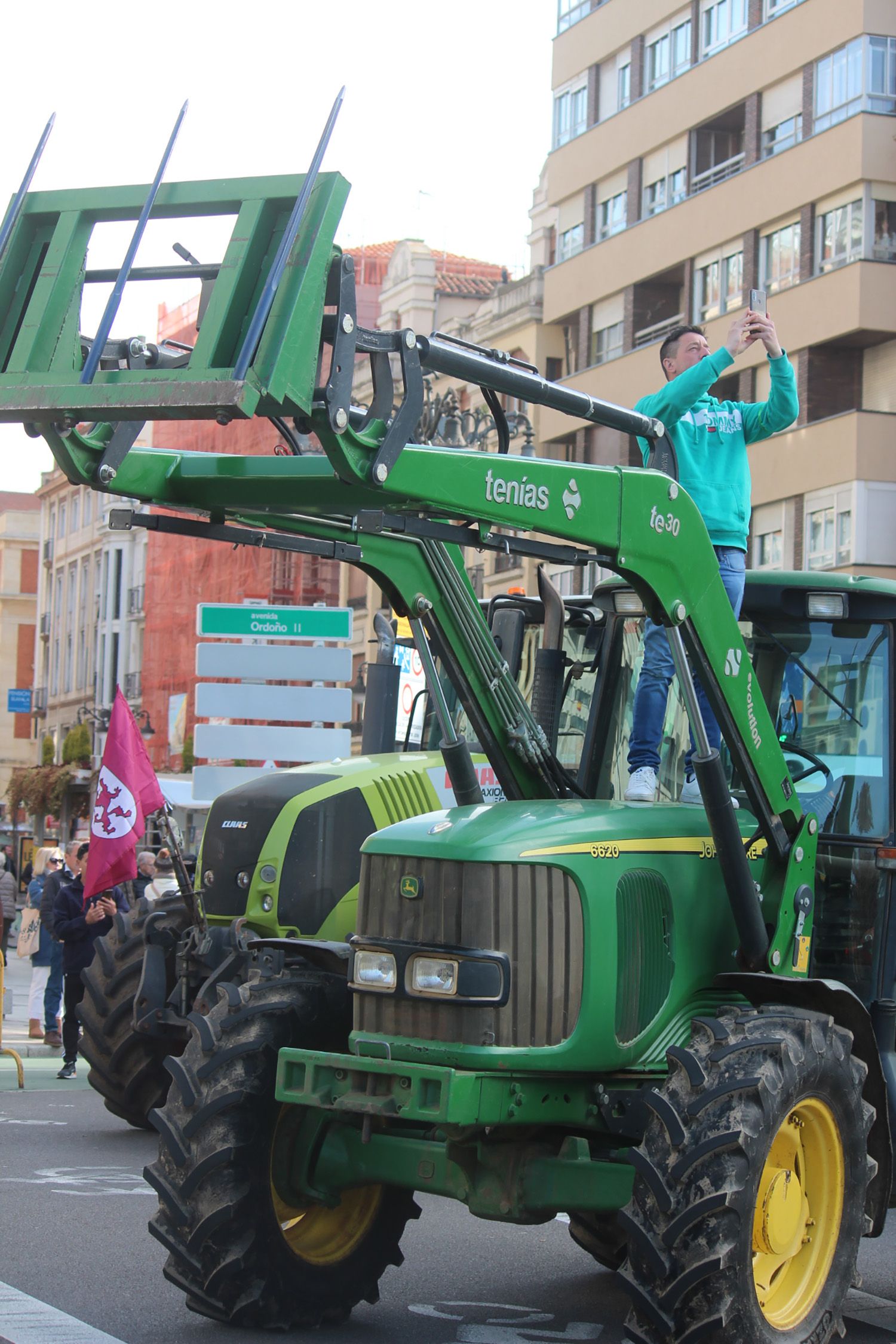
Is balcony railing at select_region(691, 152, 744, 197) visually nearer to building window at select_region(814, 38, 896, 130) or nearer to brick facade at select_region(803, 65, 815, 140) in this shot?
brick facade at select_region(803, 65, 815, 140)

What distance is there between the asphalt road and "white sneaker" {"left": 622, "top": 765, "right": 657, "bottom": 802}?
1.83m

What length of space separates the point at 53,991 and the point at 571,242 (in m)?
28.9

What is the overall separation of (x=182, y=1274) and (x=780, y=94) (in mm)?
33043

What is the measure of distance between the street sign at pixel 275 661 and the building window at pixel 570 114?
986 inches

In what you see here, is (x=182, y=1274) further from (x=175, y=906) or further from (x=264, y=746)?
(x=264, y=746)

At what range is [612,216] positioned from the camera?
138ft

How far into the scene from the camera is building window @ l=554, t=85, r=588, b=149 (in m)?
43.3

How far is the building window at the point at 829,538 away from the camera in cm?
3356

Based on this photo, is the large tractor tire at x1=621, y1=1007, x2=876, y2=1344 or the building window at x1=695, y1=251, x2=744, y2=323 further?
the building window at x1=695, y1=251, x2=744, y2=323

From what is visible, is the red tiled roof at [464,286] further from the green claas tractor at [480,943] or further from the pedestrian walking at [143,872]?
the green claas tractor at [480,943]

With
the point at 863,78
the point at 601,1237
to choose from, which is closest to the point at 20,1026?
the point at 601,1237

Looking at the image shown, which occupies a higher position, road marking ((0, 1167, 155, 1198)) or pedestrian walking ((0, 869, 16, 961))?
pedestrian walking ((0, 869, 16, 961))

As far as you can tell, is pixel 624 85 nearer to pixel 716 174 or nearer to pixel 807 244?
pixel 716 174

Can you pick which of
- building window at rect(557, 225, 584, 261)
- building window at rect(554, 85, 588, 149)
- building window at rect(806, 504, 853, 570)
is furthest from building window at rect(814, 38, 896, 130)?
building window at rect(554, 85, 588, 149)
